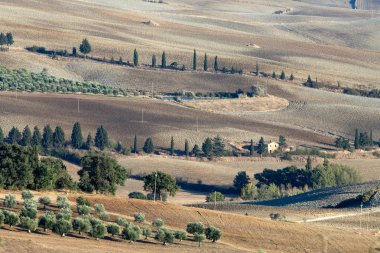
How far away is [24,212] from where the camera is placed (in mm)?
58406

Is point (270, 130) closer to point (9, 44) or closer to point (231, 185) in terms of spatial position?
point (231, 185)

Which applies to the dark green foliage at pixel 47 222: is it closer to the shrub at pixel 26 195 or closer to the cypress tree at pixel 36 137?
the shrub at pixel 26 195

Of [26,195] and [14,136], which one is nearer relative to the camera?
[26,195]

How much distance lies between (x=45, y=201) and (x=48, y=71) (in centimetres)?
9414

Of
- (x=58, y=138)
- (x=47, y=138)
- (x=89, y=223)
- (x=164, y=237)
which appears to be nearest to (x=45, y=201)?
(x=89, y=223)

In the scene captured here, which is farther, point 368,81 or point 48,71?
point 368,81

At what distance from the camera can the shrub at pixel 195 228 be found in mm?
60875

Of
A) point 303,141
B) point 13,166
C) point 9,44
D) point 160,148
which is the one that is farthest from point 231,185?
point 9,44

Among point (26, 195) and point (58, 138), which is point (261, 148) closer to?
point (58, 138)

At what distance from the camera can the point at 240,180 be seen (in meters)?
107

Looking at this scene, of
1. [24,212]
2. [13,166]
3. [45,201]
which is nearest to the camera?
[24,212]

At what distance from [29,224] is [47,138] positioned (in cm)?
6052

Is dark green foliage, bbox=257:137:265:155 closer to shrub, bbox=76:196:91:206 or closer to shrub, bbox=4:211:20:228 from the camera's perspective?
shrub, bbox=76:196:91:206

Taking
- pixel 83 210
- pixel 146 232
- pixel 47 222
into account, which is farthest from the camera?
pixel 83 210
